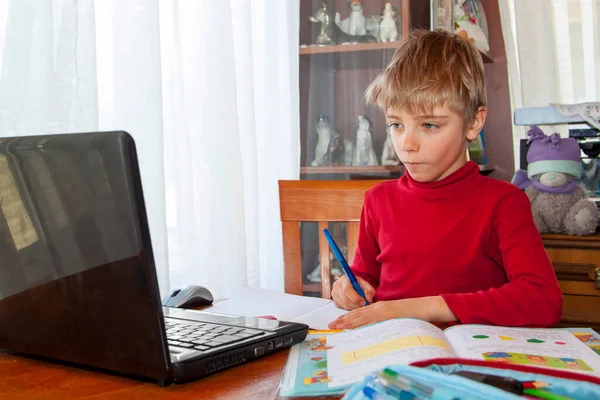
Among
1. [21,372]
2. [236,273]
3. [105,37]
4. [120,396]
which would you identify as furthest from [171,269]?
[120,396]

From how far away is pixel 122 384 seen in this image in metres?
0.64

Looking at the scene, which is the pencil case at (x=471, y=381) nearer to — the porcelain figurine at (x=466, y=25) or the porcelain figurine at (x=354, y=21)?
the porcelain figurine at (x=354, y=21)

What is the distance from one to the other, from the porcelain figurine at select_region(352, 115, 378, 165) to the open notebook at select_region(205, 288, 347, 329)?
1.27 metres

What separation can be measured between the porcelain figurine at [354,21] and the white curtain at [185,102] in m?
0.18

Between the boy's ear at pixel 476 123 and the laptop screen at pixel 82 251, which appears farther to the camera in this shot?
the boy's ear at pixel 476 123

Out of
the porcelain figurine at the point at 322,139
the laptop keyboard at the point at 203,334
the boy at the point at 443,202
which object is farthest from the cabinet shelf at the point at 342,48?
the laptop keyboard at the point at 203,334

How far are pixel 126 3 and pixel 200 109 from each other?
35 centimetres

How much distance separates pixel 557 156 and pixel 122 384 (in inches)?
52.3

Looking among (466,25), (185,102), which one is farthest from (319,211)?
(466,25)

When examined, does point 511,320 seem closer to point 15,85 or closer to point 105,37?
point 15,85

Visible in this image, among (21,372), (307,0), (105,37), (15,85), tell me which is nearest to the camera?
(21,372)

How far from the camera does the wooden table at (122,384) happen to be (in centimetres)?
61

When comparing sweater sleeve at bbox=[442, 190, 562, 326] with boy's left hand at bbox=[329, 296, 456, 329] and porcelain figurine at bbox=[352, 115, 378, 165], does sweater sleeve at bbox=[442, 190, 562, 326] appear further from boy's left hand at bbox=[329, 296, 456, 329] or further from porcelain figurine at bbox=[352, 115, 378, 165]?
porcelain figurine at bbox=[352, 115, 378, 165]

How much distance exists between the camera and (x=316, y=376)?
631 mm
